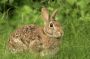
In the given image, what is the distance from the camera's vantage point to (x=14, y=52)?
622 cm

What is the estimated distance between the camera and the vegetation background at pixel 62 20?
6137mm

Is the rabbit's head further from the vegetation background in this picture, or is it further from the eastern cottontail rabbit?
the vegetation background

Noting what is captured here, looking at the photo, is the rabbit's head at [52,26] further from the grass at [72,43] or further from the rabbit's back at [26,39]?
the grass at [72,43]

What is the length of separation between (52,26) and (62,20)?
1.40 metres

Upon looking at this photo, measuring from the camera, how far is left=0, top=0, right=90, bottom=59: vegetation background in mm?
6137

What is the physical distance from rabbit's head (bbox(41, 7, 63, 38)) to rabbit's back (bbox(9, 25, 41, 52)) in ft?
0.67

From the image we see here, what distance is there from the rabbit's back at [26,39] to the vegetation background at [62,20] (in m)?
0.16

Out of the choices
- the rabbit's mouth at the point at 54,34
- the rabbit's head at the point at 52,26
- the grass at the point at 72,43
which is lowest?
the grass at the point at 72,43

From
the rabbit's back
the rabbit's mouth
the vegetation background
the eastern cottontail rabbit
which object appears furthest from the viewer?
the vegetation background

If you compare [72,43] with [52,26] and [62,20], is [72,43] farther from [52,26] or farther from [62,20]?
[62,20]

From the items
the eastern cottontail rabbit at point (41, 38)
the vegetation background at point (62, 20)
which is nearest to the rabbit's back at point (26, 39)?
the eastern cottontail rabbit at point (41, 38)

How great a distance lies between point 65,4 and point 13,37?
4.53ft

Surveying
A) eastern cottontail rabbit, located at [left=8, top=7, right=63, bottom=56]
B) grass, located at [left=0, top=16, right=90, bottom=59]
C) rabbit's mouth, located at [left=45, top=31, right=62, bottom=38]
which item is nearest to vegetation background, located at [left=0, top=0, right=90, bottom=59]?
grass, located at [left=0, top=16, right=90, bottom=59]

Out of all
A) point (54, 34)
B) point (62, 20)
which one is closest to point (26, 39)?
point (54, 34)
